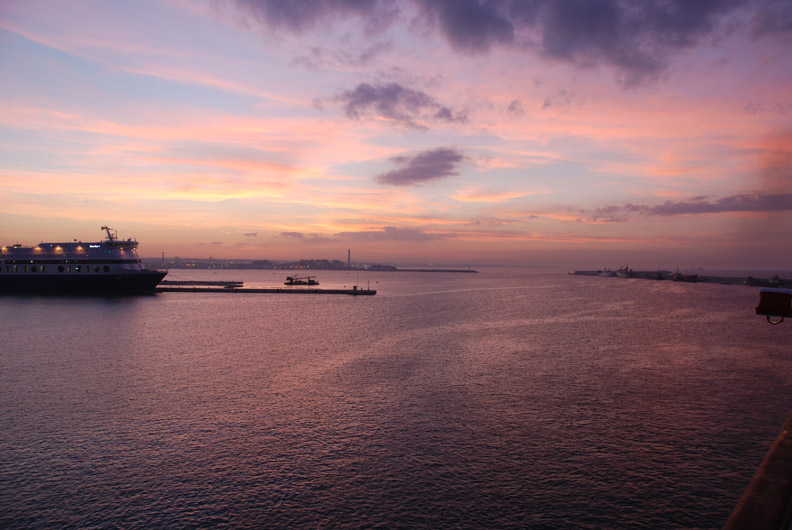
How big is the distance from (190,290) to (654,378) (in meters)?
122

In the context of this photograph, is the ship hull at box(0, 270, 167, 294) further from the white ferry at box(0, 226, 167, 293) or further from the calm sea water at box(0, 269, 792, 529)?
the calm sea water at box(0, 269, 792, 529)

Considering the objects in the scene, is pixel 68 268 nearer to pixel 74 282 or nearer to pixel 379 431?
pixel 74 282

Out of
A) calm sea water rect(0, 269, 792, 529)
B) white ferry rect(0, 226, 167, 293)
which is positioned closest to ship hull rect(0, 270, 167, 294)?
white ferry rect(0, 226, 167, 293)

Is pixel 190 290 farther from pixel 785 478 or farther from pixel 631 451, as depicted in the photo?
pixel 785 478

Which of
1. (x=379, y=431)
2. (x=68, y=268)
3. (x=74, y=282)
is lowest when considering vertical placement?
(x=379, y=431)

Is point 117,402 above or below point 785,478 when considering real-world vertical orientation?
below

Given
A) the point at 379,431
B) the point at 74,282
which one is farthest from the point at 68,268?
the point at 379,431

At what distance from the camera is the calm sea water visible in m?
16.2

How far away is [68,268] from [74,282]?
13.3ft

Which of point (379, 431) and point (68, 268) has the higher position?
point (68, 268)

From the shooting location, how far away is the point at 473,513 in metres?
15.8

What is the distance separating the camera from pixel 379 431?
75.7 feet

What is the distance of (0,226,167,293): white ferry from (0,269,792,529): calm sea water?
69.6 m

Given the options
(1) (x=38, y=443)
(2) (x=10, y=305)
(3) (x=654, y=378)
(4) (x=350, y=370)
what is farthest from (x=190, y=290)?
(3) (x=654, y=378)
